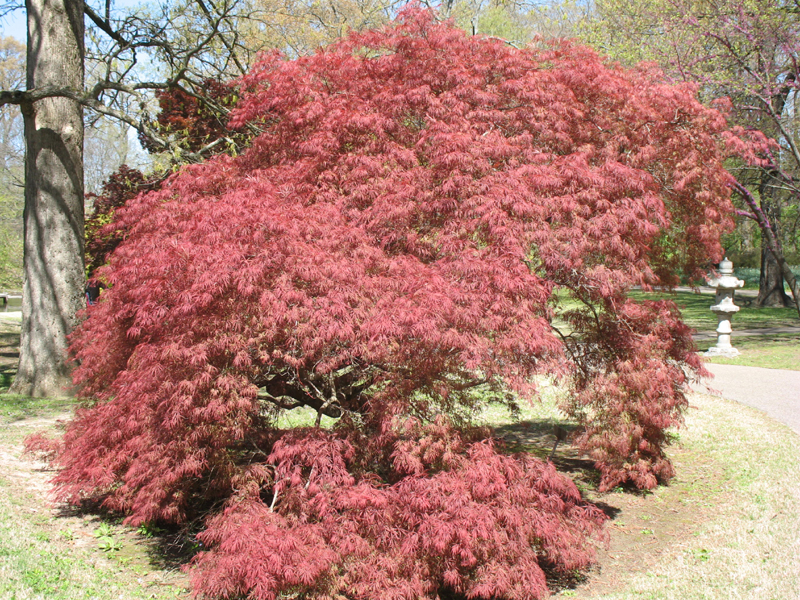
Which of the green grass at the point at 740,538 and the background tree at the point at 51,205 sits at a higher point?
the background tree at the point at 51,205

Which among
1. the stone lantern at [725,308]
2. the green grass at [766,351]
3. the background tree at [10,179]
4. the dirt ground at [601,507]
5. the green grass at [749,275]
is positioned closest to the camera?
the dirt ground at [601,507]

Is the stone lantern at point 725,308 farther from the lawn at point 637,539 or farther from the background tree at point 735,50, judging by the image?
the lawn at point 637,539

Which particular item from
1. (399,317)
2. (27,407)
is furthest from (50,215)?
(399,317)

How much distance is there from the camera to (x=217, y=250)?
4.71m

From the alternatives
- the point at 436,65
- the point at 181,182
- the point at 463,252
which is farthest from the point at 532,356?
the point at 181,182

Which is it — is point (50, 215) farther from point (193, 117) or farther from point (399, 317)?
point (399, 317)

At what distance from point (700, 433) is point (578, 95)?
18.6ft

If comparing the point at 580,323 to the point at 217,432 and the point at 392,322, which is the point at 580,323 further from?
the point at 217,432

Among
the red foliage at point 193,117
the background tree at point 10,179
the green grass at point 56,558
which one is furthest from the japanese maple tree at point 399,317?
the background tree at point 10,179

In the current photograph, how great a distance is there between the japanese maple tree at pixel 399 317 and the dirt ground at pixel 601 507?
28 cm

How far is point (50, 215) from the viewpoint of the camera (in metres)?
10.1

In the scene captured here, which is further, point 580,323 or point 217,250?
point 580,323

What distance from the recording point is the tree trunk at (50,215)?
10125mm

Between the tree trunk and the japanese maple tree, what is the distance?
3747mm
